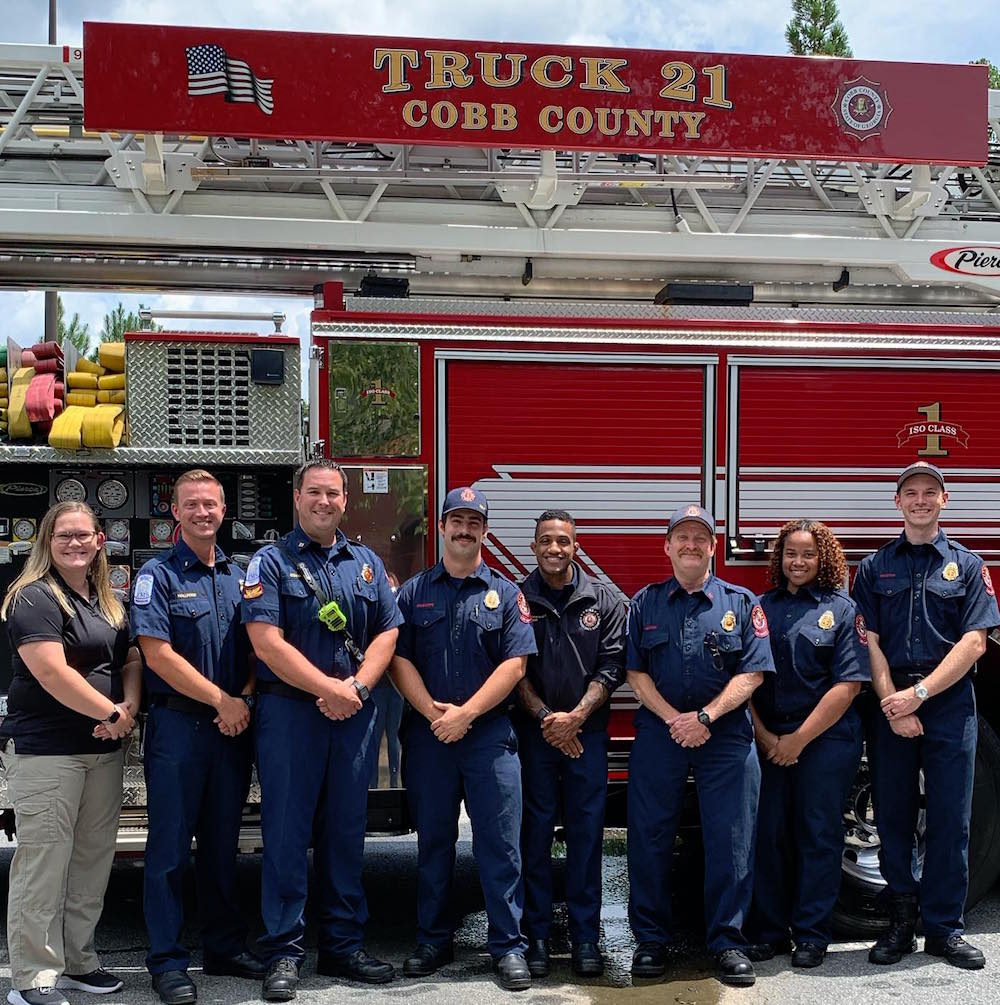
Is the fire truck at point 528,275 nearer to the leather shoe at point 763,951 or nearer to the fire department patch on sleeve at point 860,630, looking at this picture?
the leather shoe at point 763,951

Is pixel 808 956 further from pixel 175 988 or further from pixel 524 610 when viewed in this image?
pixel 175 988

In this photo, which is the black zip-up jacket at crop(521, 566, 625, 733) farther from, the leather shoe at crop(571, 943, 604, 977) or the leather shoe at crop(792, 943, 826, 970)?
the leather shoe at crop(792, 943, 826, 970)

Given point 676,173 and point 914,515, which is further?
point 676,173

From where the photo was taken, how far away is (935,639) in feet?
15.1

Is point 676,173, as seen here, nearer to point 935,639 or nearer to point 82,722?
point 935,639

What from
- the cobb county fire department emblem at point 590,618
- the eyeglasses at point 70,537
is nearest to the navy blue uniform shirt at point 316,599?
the eyeglasses at point 70,537

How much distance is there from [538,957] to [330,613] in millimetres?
1513

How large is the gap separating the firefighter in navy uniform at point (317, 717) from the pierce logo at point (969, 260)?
10.1 ft

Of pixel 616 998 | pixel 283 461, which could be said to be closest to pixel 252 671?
pixel 283 461

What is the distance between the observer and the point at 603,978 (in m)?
4.42

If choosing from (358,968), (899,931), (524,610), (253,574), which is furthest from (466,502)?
(899,931)

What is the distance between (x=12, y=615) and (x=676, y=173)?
3502mm

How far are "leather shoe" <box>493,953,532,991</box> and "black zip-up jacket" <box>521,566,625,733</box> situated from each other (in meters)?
0.87

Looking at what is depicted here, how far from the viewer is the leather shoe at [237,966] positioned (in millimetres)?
4312
